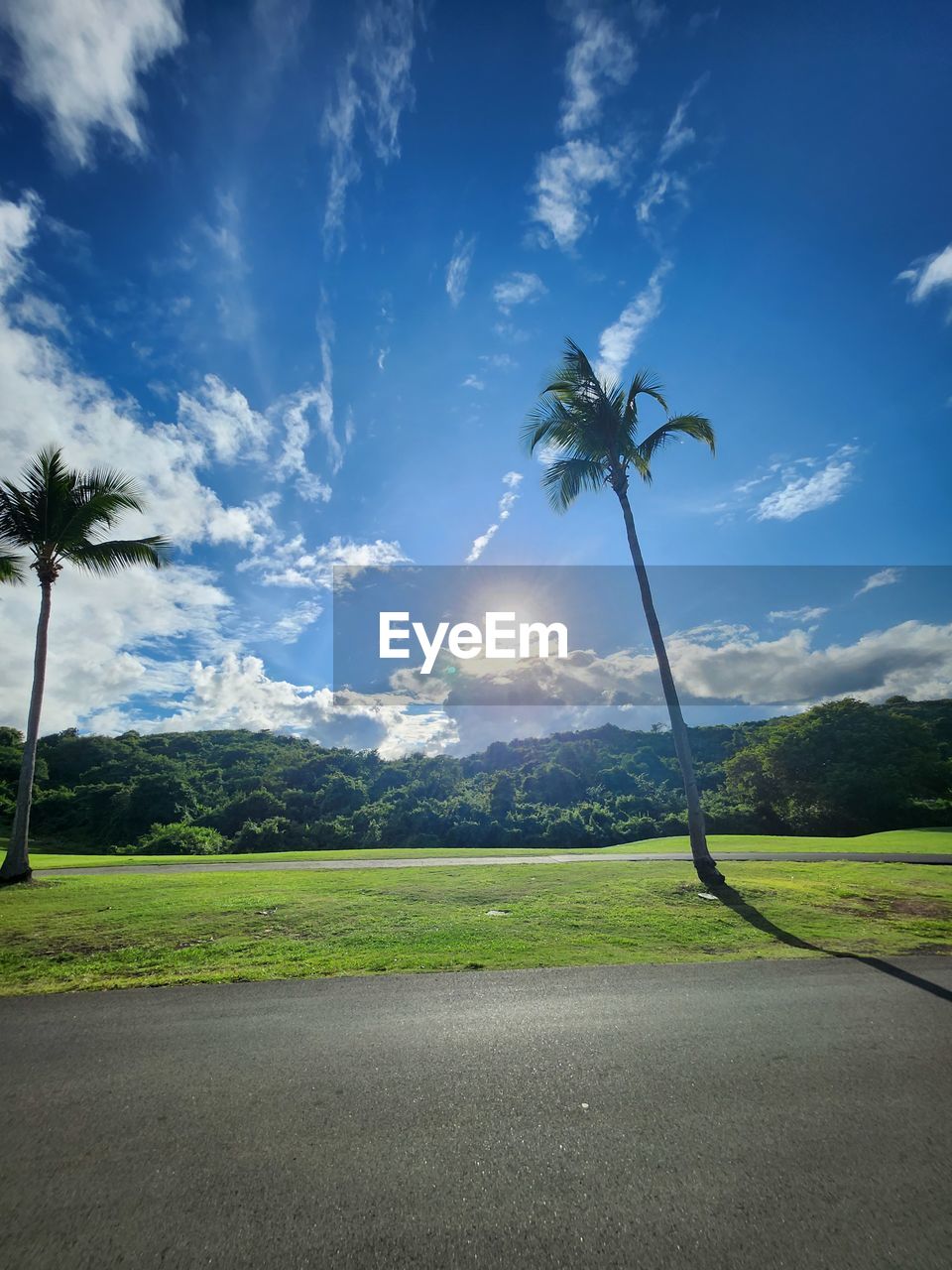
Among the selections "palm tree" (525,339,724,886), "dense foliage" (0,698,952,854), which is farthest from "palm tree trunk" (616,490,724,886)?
"dense foliage" (0,698,952,854)

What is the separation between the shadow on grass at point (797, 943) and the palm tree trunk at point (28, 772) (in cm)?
1726

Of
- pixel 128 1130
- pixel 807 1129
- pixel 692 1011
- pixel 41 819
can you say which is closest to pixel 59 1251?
pixel 128 1130

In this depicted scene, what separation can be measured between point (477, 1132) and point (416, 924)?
21.5 ft

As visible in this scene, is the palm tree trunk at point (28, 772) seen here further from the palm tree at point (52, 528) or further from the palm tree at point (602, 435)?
the palm tree at point (602, 435)

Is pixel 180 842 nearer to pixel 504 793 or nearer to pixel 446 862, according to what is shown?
pixel 504 793

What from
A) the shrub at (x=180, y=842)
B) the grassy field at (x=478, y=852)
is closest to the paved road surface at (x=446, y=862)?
the grassy field at (x=478, y=852)

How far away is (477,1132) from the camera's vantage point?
350 centimetres

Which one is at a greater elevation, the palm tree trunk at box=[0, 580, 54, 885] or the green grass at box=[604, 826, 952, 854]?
the palm tree trunk at box=[0, 580, 54, 885]

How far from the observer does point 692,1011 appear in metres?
5.53

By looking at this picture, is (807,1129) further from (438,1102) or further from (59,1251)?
(59,1251)

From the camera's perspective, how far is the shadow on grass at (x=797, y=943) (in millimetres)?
6390

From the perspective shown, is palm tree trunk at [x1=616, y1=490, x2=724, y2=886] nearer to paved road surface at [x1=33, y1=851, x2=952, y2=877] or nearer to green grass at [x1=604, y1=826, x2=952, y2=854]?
paved road surface at [x1=33, y1=851, x2=952, y2=877]

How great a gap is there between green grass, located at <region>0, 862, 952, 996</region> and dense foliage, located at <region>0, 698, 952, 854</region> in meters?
35.4

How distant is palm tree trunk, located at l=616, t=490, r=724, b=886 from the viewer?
13.3 m
